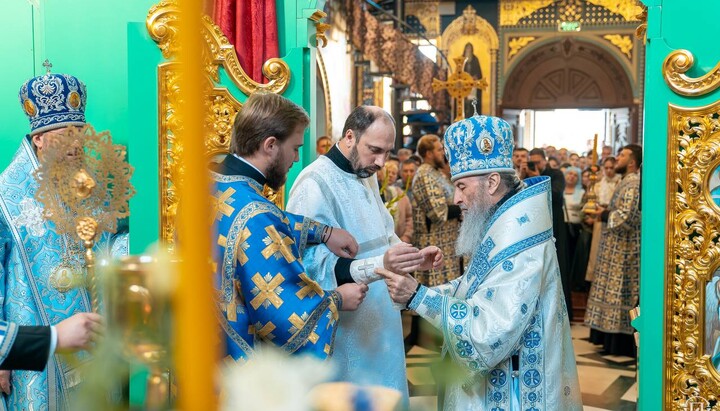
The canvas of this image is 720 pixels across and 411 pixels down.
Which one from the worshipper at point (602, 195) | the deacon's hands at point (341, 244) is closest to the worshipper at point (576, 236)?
the worshipper at point (602, 195)

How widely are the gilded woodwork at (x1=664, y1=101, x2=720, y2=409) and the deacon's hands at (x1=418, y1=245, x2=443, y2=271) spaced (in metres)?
1.16

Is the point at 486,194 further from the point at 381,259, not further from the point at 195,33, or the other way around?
the point at 195,33

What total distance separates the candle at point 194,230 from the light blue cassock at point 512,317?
1568mm

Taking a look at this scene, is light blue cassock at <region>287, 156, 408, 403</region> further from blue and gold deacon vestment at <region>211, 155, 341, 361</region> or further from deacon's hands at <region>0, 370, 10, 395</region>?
deacon's hands at <region>0, 370, 10, 395</region>

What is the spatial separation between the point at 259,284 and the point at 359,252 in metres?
0.91

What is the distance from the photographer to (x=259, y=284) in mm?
1881

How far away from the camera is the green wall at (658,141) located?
2.86 meters

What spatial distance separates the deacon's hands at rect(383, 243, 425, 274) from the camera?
214 centimetres

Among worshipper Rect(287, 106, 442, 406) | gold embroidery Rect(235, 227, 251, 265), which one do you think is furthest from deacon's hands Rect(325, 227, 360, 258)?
gold embroidery Rect(235, 227, 251, 265)

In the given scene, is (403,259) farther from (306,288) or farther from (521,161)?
(521,161)

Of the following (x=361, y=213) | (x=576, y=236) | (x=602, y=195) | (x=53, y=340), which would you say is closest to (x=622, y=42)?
(x=602, y=195)

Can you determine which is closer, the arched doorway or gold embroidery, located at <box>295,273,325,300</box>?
gold embroidery, located at <box>295,273,325,300</box>

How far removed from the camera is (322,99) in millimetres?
9414

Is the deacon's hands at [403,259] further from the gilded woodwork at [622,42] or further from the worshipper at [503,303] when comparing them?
the gilded woodwork at [622,42]
